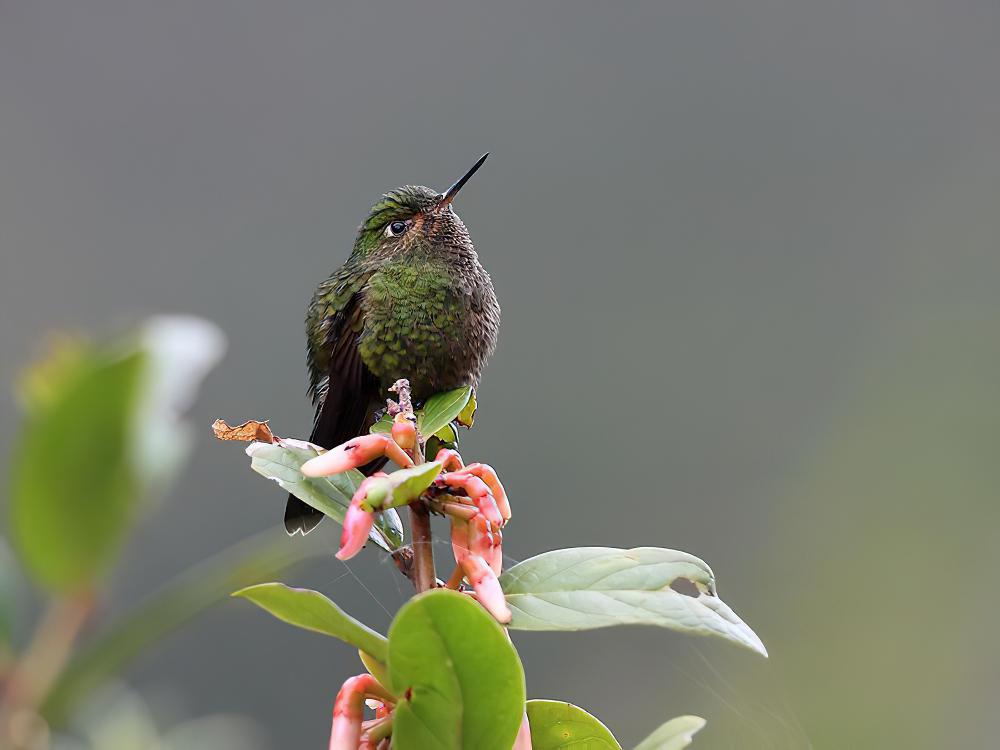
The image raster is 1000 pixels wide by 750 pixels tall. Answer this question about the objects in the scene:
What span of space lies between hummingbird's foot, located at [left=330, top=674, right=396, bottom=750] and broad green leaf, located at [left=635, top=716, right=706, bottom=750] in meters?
0.22

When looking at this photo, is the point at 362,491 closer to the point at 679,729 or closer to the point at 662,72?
the point at 679,729

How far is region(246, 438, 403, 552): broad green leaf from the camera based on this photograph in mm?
1164

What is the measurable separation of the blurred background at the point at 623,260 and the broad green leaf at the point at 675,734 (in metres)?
3.43

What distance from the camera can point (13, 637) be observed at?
550 mm

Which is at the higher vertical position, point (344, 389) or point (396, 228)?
→ point (396, 228)

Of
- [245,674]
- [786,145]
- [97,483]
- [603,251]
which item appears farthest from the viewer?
[786,145]

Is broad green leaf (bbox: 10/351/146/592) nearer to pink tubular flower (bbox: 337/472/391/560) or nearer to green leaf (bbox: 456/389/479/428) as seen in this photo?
pink tubular flower (bbox: 337/472/391/560)

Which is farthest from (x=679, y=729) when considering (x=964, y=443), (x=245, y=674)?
(x=964, y=443)

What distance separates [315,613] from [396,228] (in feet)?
5.66

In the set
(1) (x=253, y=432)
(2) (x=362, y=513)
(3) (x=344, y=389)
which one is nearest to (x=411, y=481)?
(2) (x=362, y=513)

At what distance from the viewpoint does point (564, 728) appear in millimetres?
1045

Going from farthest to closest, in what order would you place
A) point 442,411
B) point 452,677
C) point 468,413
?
point 468,413 → point 442,411 → point 452,677

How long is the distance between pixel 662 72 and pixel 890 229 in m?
4.83

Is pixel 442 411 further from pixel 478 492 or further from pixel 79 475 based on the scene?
pixel 79 475
